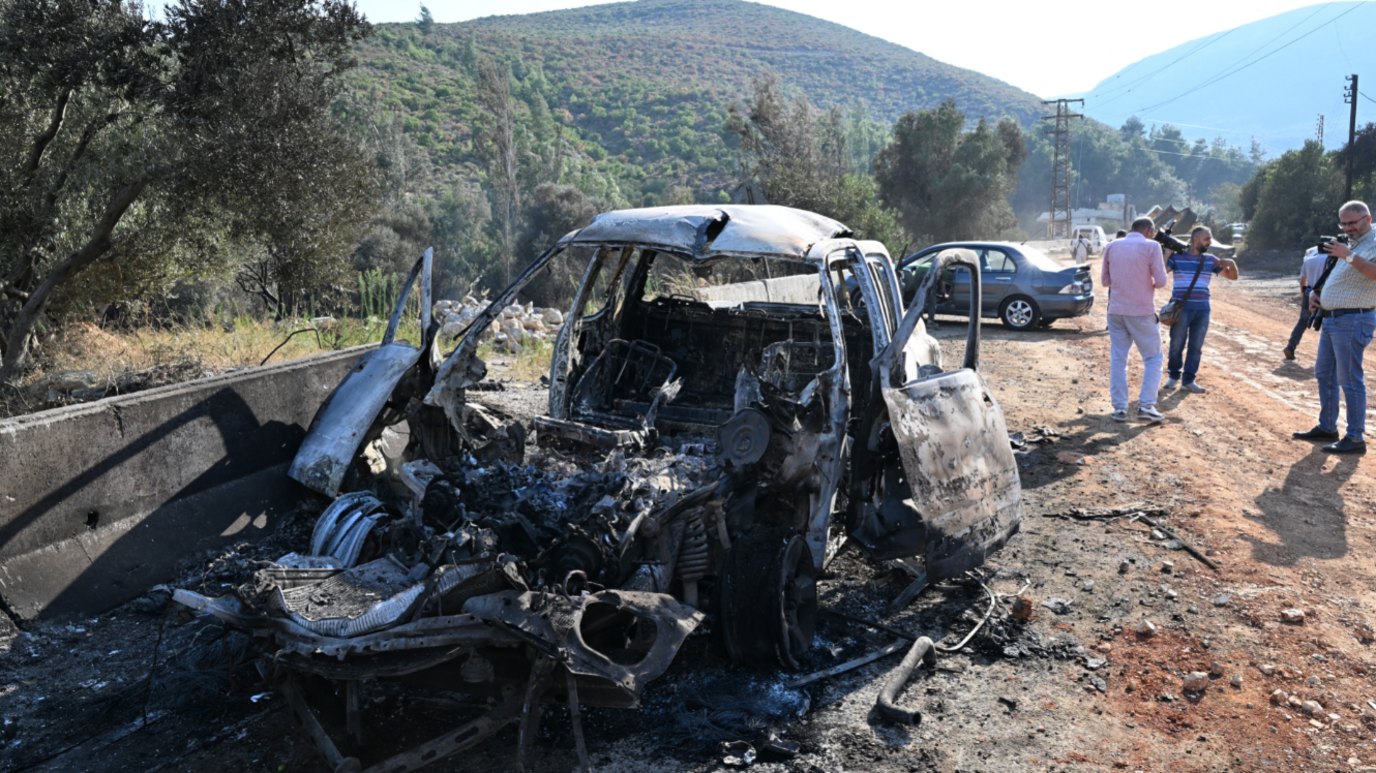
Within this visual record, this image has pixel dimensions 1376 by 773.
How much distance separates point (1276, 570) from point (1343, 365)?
10.5 ft

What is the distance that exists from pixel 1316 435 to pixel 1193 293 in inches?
96.9

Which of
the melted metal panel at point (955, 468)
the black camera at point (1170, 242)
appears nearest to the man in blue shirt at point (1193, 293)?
the black camera at point (1170, 242)

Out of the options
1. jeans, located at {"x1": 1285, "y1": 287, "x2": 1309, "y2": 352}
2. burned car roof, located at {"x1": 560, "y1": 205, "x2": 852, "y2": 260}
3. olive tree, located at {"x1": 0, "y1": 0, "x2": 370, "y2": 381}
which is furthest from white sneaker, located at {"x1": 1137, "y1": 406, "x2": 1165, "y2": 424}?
olive tree, located at {"x1": 0, "y1": 0, "x2": 370, "y2": 381}

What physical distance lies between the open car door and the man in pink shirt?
4.63 meters

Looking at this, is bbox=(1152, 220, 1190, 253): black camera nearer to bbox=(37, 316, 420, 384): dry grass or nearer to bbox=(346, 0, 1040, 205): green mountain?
bbox=(37, 316, 420, 384): dry grass

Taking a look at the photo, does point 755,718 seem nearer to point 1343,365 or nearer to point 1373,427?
point 1343,365

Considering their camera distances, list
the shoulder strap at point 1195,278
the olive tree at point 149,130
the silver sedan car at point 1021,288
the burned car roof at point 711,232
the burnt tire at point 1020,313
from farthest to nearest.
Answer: the burnt tire at point 1020,313 → the silver sedan car at point 1021,288 → the shoulder strap at point 1195,278 → the olive tree at point 149,130 → the burned car roof at point 711,232

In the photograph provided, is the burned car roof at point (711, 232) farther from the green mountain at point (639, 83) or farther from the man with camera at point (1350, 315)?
the green mountain at point (639, 83)

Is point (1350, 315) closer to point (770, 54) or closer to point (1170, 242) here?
point (1170, 242)

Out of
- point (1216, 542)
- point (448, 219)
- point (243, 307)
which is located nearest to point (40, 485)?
point (1216, 542)

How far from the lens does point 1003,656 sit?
4098mm

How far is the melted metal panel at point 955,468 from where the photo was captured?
160 inches

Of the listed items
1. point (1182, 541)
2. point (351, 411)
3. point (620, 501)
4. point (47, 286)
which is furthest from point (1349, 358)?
point (47, 286)

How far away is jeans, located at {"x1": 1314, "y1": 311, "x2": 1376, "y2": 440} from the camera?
699cm
